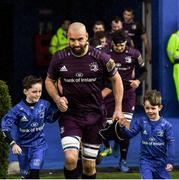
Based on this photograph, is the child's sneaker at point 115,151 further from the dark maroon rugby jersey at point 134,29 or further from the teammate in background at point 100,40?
the dark maroon rugby jersey at point 134,29

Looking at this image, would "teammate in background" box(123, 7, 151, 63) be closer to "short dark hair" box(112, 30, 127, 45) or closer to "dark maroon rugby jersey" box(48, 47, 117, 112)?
"short dark hair" box(112, 30, 127, 45)

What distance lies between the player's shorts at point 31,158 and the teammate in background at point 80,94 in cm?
46

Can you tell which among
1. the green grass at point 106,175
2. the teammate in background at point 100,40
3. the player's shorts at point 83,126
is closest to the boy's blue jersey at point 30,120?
the player's shorts at point 83,126

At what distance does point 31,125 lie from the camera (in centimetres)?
833

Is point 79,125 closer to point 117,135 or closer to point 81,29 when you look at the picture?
point 81,29

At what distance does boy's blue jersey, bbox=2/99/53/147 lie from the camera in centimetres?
829

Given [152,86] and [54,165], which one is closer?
[54,165]

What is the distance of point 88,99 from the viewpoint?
8031 millimetres

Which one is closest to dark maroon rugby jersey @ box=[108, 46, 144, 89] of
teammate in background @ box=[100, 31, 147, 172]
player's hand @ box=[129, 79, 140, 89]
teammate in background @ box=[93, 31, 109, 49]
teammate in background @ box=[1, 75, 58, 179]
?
teammate in background @ box=[100, 31, 147, 172]

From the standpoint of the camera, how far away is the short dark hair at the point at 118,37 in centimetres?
992

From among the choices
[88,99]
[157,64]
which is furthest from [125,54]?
[157,64]

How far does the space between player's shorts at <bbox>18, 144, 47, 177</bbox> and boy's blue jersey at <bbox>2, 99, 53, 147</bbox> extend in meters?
0.06

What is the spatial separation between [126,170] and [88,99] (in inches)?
93.1

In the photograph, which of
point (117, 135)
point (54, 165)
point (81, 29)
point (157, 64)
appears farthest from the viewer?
point (157, 64)
